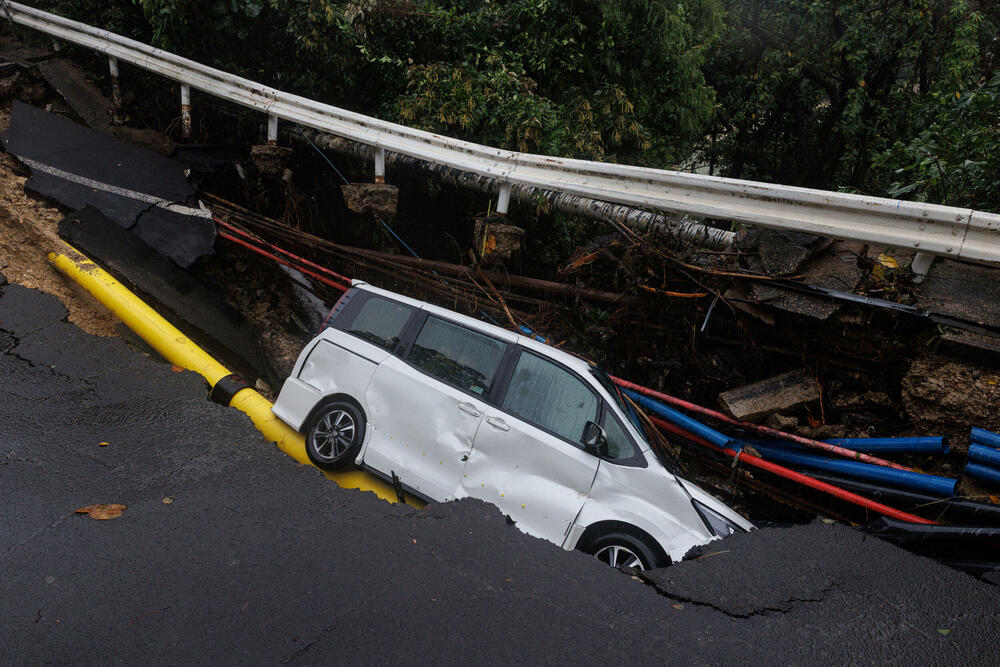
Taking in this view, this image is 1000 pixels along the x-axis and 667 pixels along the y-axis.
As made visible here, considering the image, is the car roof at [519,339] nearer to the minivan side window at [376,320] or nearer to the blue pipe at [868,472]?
the minivan side window at [376,320]

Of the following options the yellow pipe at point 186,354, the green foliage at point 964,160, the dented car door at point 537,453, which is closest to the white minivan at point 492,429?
the dented car door at point 537,453

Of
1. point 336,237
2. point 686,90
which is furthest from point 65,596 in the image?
point 686,90

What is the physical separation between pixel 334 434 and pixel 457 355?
1295 mm

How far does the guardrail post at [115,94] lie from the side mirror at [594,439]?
831cm

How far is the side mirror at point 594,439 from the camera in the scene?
4.12m

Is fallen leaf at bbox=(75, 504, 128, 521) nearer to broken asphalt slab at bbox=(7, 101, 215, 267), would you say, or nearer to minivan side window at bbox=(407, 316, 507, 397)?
minivan side window at bbox=(407, 316, 507, 397)

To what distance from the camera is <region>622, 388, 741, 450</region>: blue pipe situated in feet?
17.7

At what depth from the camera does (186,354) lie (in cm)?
492

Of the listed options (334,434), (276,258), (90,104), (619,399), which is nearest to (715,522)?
(619,399)

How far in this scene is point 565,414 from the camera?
4395 millimetres

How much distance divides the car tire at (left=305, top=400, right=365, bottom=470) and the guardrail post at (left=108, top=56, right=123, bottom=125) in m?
6.36

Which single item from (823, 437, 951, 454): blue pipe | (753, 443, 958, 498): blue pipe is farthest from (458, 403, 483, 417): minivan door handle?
(823, 437, 951, 454): blue pipe

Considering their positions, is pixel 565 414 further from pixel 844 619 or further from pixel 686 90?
pixel 686 90

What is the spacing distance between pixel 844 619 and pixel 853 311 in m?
→ 2.97
